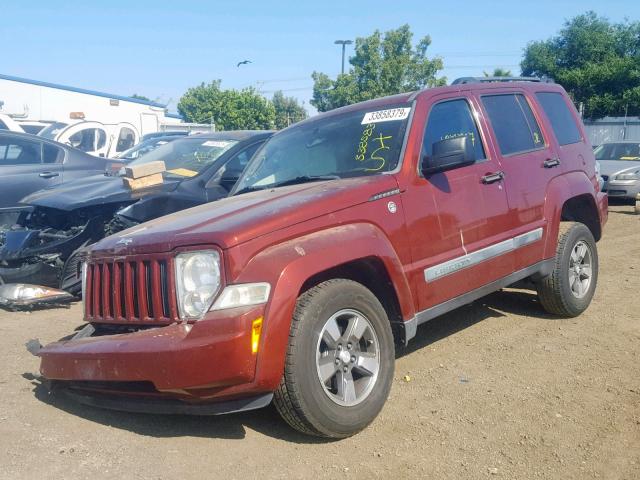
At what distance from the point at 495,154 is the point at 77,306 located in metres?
4.39

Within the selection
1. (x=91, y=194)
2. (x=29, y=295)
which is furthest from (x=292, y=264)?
(x=91, y=194)

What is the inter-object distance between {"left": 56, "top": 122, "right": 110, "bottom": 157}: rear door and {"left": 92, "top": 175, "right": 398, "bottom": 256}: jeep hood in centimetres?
1169

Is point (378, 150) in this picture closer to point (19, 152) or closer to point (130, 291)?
point (130, 291)

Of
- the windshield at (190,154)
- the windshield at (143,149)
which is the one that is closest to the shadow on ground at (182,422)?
the windshield at (190,154)

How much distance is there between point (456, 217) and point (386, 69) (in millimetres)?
33488

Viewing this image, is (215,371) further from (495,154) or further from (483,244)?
(495,154)

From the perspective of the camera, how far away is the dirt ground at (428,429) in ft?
11.1

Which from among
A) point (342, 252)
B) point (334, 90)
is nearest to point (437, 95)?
point (342, 252)

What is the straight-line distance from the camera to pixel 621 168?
585 inches

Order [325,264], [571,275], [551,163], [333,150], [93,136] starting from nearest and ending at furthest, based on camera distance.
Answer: [325,264] → [333,150] → [551,163] → [571,275] → [93,136]

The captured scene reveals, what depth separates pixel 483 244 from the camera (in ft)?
15.7

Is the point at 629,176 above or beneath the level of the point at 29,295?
above

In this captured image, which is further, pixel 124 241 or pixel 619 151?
pixel 619 151

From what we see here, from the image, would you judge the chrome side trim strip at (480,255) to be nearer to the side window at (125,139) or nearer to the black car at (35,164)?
the black car at (35,164)
